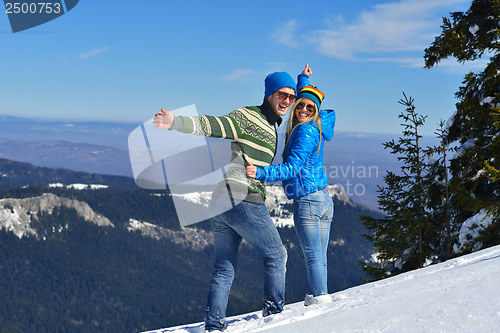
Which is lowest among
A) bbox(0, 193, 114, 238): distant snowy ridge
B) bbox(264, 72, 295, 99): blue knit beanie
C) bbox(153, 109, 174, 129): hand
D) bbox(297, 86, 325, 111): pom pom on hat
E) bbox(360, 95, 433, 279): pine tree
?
bbox(0, 193, 114, 238): distant snowy ridge

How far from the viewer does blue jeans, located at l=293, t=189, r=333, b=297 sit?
4.07 metres

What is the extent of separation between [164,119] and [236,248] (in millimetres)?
1494

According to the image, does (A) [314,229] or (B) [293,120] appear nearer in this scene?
(A) [314,229]

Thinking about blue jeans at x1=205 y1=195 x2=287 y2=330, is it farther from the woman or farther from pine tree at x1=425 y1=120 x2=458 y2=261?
pine tree at x1=425 y1=120 x2=458 y2=261

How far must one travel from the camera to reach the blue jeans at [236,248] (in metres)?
3.58

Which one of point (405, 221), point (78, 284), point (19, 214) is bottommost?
point (78, 284)

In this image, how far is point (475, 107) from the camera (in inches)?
439

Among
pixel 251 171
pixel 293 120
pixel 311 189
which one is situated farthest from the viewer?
pixel 293 120

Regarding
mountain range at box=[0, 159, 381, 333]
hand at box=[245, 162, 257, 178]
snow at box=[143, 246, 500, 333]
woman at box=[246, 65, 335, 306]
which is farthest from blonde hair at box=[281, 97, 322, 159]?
mountain range at box=[0, 159, 381, 333]

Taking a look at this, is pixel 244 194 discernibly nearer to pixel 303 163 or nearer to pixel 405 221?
pixel 303 163

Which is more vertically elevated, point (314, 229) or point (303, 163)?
point (303, 163)

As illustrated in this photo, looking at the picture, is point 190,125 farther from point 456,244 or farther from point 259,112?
point 456,244

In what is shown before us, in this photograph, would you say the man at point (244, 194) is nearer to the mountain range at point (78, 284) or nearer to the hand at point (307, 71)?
the hand at point (307, 71)

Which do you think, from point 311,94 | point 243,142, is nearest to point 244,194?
point 243,142
